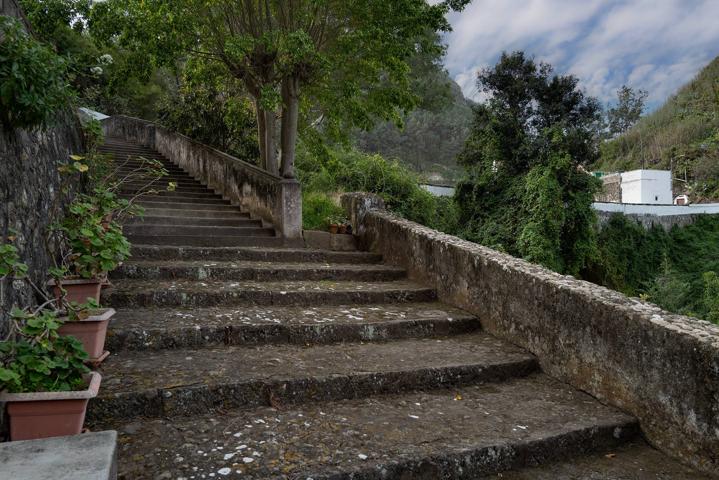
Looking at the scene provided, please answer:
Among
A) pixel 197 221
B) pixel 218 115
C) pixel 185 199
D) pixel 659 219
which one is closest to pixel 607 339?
pixel 197 221

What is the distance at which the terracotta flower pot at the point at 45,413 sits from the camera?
1.92 meters

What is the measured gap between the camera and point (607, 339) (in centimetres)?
290

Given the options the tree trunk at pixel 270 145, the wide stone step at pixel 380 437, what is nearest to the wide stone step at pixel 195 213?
the tree trunk at pixel 270 145

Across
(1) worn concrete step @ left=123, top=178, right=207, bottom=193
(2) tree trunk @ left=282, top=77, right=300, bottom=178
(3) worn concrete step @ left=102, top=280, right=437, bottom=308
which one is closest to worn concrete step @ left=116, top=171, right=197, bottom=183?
(1) worn concrete step @ left=123, top=178, right=207, bottom=193

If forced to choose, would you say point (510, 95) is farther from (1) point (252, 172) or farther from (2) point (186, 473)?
(2) point (186, 473)

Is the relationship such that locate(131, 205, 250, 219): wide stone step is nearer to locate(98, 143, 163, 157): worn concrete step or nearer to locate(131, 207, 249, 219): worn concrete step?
locate(131, 207, 249, 219): worn concrete step

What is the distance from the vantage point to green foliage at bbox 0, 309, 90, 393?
1.95 meters

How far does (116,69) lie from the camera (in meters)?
8.19

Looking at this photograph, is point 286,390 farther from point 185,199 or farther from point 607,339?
point 185,199

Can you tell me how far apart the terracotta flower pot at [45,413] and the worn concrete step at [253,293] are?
1888 mm

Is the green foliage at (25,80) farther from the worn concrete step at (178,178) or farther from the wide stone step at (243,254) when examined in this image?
the worn concrete step at (178,178)

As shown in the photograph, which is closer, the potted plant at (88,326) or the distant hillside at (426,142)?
the potted plant at (88,326)

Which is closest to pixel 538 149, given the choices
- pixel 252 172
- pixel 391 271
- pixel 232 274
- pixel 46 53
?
pixel 252 172

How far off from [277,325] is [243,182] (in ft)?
16.3
